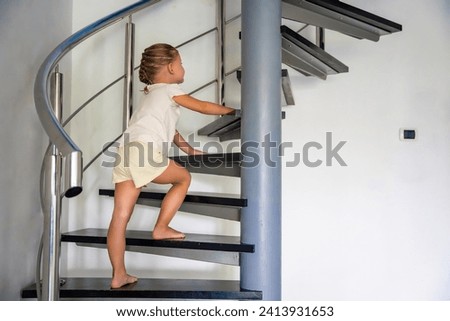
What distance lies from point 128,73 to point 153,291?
1349mm

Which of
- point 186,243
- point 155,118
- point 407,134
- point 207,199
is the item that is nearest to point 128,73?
point 155,118

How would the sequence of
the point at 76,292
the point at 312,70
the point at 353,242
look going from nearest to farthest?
the point at 76,292 < the point at 312,70 < the point at 353,242

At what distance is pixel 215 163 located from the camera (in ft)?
7.54

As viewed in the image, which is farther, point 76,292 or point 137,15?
point 137,15

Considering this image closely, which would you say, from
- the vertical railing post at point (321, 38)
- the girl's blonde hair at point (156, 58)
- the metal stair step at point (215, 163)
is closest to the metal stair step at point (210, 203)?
the metal stair step at point (215, 163)

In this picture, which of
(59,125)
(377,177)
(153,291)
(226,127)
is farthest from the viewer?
(377,177)

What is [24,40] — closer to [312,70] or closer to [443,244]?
[312,70]

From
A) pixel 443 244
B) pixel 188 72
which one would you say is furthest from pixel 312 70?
pixel 443 244

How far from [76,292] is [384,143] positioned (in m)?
1.94

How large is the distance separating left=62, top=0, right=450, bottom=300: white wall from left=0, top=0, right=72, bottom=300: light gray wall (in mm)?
467

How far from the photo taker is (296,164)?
298cm

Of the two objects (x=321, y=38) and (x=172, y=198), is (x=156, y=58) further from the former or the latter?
(x=321, y=38)

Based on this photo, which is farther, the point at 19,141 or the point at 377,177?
the point at 377,177

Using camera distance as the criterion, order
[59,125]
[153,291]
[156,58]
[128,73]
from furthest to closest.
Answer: [128,73], [156,58], [153,291], [59,125]
